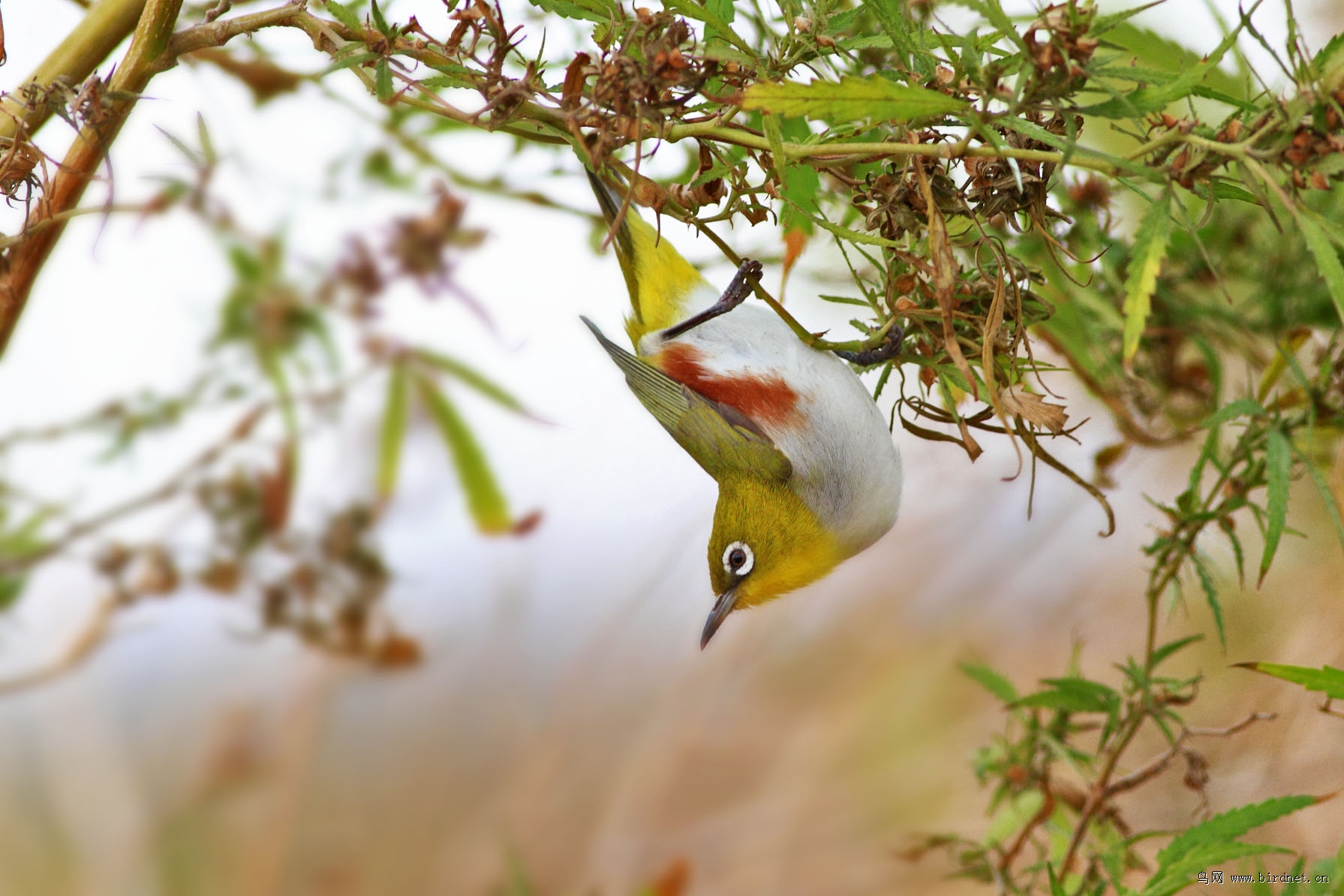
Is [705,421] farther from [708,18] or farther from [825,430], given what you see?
[708,18]

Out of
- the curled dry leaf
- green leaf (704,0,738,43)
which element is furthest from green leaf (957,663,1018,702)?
green leaf (704,0,738,43)

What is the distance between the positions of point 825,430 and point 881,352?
15 cm

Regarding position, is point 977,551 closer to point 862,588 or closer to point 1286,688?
point 862,588

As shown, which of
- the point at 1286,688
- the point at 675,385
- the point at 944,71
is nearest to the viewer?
the point at 944,71

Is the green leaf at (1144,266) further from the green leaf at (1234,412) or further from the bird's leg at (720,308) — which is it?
the bird's leg at (720,308)

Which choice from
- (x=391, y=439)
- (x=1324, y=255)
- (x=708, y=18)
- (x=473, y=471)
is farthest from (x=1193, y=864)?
(x=391, y=439)

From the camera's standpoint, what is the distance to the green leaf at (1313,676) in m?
0.37

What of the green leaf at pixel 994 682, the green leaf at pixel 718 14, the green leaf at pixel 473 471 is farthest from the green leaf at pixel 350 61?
the green leaf at pixel 473 471

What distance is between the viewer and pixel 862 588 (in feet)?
3.96

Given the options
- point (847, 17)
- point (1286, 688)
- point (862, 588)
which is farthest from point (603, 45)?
point (862, 588)

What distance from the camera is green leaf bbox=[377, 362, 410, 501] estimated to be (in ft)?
3.34

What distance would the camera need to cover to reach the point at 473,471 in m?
0.95

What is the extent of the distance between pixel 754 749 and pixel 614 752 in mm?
171

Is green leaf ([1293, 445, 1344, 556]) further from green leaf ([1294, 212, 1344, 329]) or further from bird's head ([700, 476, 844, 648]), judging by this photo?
bird's head ([700, 476, 844, 648])
